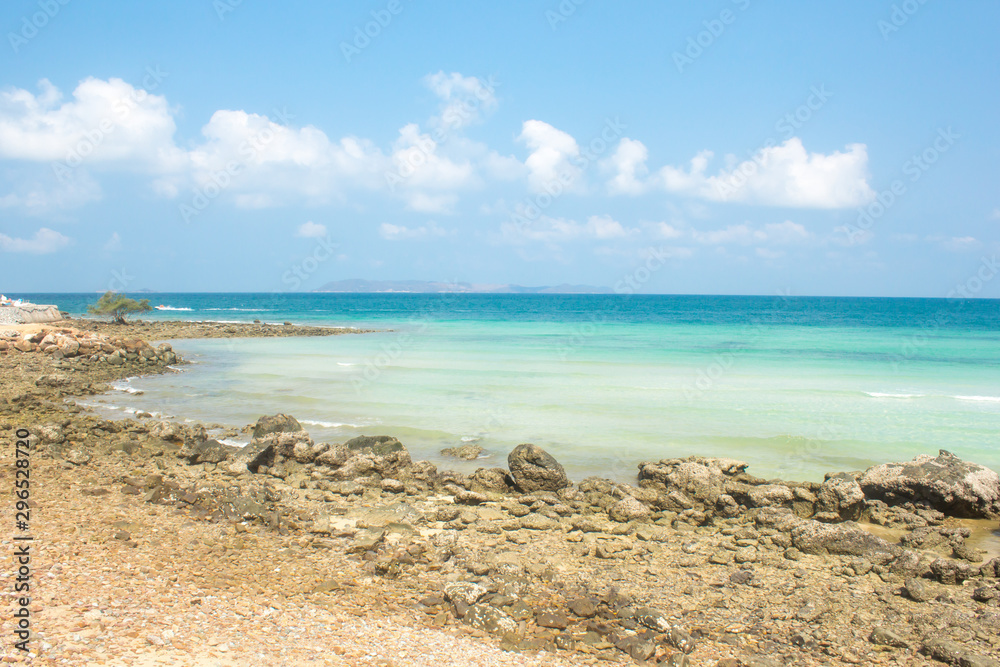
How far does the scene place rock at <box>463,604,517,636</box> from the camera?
5.92 meters

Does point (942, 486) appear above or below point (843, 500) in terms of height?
above

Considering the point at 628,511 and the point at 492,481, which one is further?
the point at 492,481

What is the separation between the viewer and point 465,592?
21.1 feet

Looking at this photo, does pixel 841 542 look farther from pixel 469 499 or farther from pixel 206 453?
pixel 206 453

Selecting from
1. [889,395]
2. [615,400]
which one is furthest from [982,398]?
[615,400]

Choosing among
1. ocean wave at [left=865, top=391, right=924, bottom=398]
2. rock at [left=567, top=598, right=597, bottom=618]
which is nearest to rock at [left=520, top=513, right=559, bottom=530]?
rock at [left=567, top=598, right=597, bottom=618]

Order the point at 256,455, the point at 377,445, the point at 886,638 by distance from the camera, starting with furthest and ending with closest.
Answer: the point at 377,445 < the point at 256,455 < the point at 886,638

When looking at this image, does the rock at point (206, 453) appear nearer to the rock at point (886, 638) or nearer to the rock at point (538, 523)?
the rock at point (538, 523)

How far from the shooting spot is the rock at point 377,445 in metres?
12.3

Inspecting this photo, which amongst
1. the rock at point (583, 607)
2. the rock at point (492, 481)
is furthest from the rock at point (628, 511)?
the rock at point (583, 607)

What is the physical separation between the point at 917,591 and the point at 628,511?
143 inches

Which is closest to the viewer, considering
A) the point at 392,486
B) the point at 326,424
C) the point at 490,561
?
the point at 490,561

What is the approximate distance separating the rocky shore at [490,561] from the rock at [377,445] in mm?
539

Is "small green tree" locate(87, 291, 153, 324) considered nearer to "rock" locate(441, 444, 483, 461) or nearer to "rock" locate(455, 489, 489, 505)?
"rock" locate(441, 444, 483, 461)
